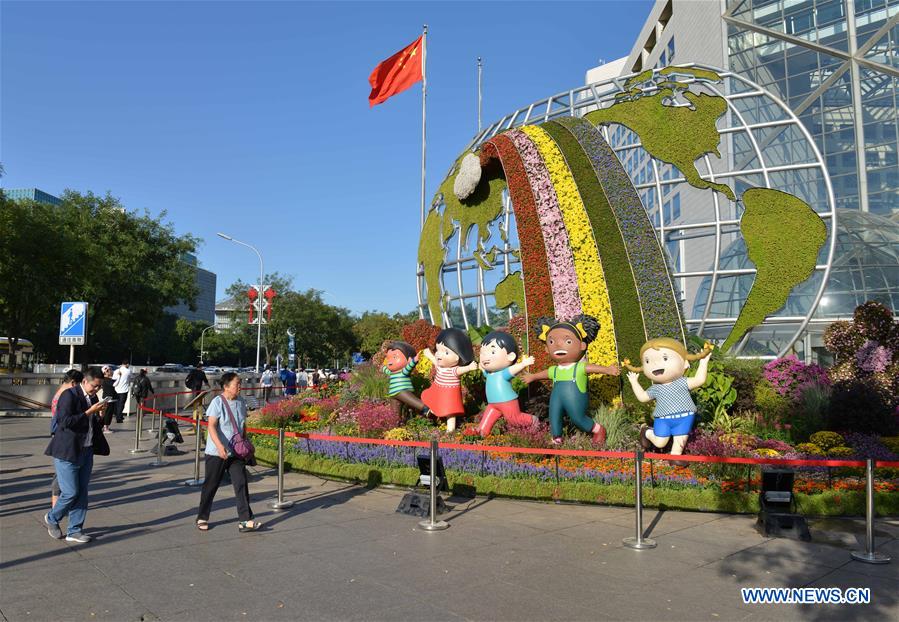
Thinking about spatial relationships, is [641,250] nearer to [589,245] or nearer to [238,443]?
[589,245]

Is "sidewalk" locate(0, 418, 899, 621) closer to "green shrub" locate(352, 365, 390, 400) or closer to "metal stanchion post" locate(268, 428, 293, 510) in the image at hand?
"metal stanchion post" locate(268, 428, 293, 510)

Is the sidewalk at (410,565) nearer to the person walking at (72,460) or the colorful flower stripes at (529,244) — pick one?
the person walking at (72,460)

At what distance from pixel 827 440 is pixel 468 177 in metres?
8.72

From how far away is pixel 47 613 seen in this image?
4168mm

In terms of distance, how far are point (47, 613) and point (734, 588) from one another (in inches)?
198

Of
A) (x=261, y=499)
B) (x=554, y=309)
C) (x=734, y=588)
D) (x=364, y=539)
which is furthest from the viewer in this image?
(x=554, y=309)

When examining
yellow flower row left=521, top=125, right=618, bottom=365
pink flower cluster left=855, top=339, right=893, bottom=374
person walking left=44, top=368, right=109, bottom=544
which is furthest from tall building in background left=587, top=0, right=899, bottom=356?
person walking left=44, top=368, right=109, bottom=544

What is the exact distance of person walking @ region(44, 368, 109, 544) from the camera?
6.01 metres

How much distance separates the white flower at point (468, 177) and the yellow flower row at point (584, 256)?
1.78 m

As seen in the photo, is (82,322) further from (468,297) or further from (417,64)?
(417,64)

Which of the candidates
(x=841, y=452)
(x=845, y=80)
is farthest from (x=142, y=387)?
(x=845, y=80)

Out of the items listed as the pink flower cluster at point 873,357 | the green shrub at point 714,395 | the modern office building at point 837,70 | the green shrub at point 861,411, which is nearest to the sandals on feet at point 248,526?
the green shrub at point 714,395

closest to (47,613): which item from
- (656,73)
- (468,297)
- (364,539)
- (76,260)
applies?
(364,539)

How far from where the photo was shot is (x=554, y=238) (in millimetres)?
11930
